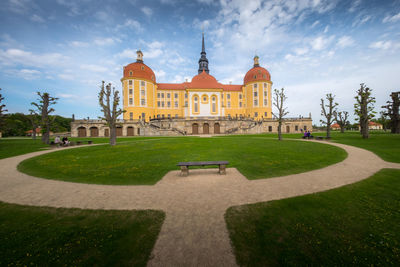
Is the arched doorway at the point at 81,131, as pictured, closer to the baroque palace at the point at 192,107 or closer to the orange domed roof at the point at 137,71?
the baroque palace at the point at 192,107

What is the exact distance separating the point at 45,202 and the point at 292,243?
7.02 m

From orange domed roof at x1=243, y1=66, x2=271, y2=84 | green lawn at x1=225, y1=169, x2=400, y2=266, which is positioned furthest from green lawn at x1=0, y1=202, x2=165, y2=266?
orange domed roof at x1=243, y1=66, x2=271, y2=84

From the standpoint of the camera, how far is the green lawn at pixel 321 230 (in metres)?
2.68

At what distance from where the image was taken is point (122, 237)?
128 inches

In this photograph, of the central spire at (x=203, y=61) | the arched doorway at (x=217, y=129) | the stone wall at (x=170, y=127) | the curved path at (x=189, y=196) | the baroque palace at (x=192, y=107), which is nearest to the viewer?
the curved path at (x=189, y=196)

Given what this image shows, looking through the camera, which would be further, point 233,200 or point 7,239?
point 233,200

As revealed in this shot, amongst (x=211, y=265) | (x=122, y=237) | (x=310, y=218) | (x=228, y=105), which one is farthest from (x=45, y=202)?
(x=228, y=105)

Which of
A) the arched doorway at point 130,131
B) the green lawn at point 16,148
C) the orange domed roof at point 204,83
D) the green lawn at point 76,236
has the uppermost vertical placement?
the orange domed roof at point 204,83

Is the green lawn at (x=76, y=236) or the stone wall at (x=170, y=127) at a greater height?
the stone wall at (x=170, y=127)

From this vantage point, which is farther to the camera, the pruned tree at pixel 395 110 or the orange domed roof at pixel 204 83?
the orange domed roof at pixel 204 83

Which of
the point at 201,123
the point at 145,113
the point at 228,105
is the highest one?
the point at 228,105

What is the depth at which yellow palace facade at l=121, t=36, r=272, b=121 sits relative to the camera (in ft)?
138

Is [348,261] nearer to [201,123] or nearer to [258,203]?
[258,203]


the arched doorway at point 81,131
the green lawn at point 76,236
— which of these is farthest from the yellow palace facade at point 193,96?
the green lawn at point 76,236
